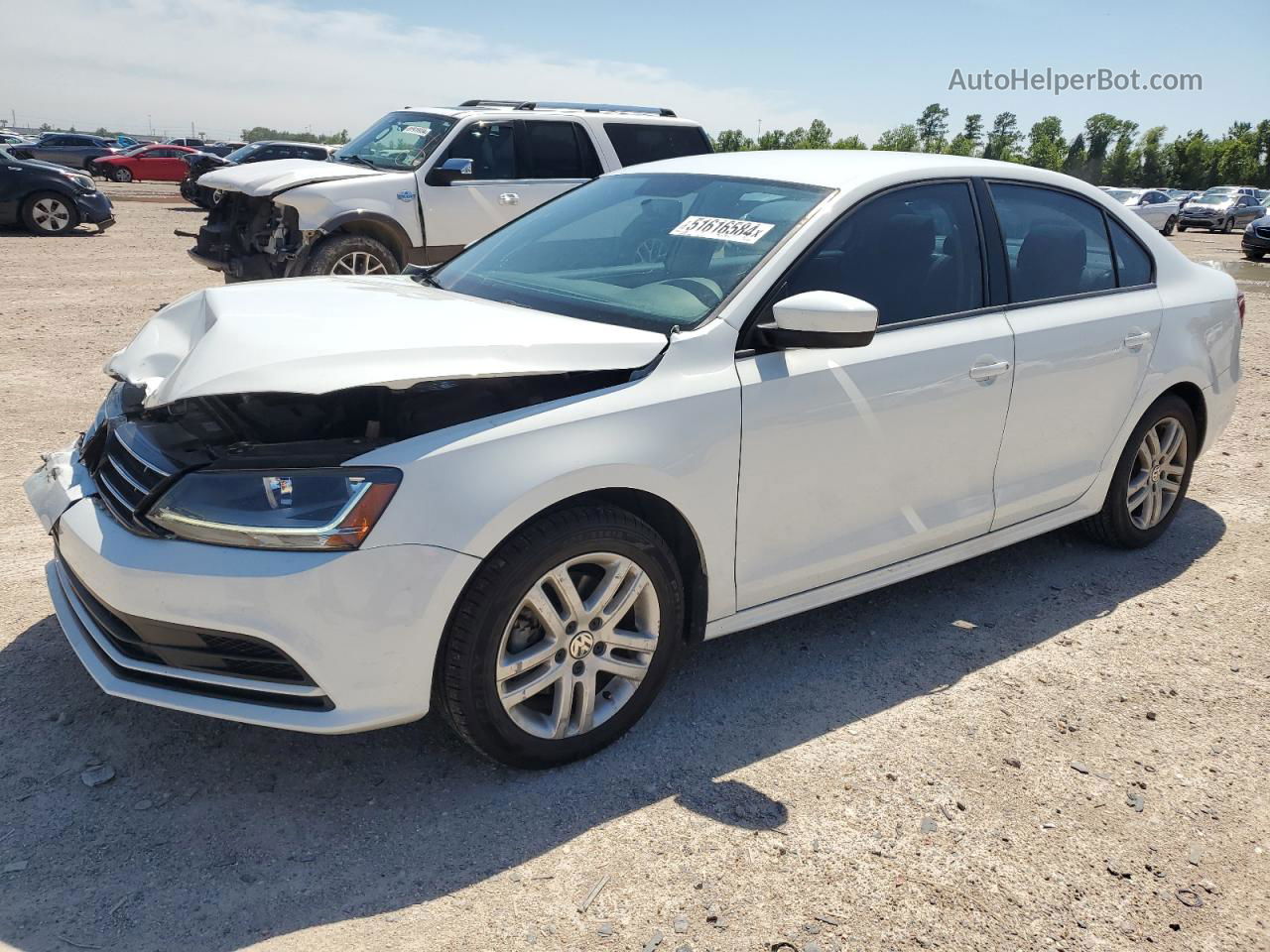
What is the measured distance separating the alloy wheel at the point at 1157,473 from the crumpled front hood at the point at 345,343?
270 cm

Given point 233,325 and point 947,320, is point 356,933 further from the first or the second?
point 947,320

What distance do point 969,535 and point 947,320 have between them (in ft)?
2.67

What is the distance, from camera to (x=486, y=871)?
2.63 meters

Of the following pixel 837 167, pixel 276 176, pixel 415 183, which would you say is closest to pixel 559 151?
pixel 415 183

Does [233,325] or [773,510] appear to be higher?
[233,325]

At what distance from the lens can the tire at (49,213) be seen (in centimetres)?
1562

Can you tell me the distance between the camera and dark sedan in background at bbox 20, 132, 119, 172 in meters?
38.9

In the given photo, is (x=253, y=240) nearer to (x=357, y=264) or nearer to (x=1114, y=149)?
(x=357, y=264)

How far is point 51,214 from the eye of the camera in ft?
52.0

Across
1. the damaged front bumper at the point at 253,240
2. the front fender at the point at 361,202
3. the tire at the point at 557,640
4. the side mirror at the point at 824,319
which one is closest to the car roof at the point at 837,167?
the side mirror at the point at 824,319

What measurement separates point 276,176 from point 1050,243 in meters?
7.12

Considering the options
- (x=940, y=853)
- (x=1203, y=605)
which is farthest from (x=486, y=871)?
(x=1203, y=605)

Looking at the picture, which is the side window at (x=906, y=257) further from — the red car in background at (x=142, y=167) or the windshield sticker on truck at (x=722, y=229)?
the red car in background at (x=142, y=167)

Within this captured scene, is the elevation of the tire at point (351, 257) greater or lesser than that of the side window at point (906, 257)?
lesser
